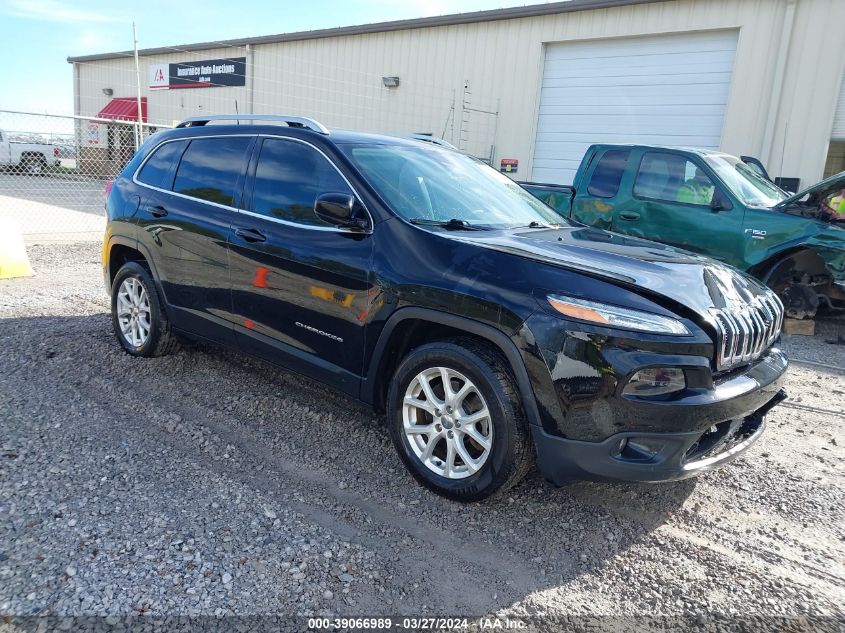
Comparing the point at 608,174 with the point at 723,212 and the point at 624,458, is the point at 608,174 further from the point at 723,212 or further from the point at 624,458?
the point at 624,458

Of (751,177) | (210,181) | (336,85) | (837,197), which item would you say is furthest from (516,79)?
(210,181)

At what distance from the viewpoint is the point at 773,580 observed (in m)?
2.70

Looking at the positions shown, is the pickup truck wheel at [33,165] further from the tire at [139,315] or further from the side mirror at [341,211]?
the side mirror at [341,211]

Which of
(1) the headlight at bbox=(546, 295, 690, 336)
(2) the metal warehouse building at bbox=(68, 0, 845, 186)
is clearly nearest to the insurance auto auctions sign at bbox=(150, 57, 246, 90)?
(2) the metal warehouse building at bbox=(68, 0, 845, 186)

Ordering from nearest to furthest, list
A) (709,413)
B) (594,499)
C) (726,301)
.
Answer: (709,413), (726,301), (594,499)

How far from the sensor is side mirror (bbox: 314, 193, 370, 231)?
3.29 m

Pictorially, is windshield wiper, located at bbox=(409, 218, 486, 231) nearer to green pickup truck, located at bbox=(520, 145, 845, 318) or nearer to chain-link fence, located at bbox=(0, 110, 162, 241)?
green pickup truck, located at bbox=(520, 145, 845, 318)

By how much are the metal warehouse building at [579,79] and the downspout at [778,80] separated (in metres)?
0.02

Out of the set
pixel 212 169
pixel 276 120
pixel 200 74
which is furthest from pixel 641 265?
pixel 200 74

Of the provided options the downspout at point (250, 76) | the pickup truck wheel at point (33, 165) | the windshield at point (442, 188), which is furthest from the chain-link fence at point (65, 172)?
the windshield at point (442, 188)

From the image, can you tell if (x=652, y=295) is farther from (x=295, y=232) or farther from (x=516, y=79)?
(x=516, y=79)

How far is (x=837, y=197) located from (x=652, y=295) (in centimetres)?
500

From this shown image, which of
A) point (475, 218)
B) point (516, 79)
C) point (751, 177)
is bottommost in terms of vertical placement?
point (475, 218)

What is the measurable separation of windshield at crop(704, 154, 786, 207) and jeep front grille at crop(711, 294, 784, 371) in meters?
4.14
